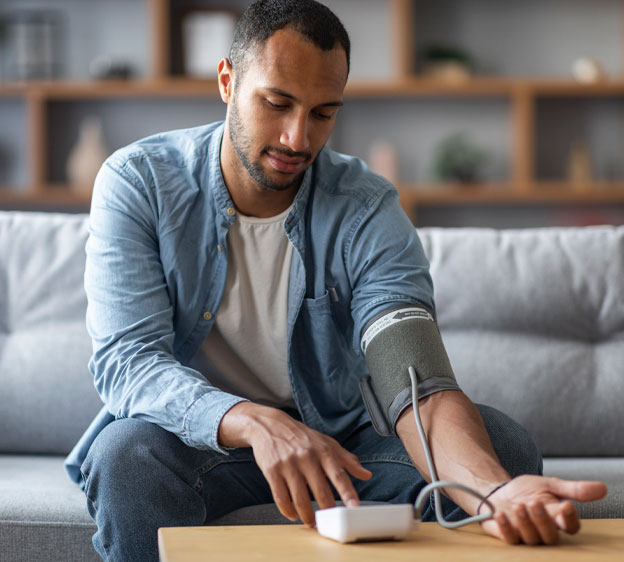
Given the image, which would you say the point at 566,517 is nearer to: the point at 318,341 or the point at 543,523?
the point at 543,523

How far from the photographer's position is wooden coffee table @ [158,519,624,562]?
0.84 meters

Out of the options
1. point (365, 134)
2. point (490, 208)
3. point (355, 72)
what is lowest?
point (490, 208)

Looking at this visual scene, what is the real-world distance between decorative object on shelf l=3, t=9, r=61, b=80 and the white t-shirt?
105 inches

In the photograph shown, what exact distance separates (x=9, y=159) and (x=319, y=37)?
2.87 meters

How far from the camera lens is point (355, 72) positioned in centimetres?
385

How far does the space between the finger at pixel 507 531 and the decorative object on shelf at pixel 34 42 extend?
3.35m

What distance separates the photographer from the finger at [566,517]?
885 millimetres

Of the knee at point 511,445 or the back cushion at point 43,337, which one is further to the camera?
the back cushion at point 43,337

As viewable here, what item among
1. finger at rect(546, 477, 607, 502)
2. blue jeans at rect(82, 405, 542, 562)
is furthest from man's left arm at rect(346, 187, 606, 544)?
blue jeans at rect(82, 405, 542, 562)

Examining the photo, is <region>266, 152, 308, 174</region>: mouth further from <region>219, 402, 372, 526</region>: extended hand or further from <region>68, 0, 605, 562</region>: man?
<region>219, 402, 372, 526</region>: extended hand

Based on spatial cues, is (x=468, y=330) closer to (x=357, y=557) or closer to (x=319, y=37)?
(x=319, y=37)

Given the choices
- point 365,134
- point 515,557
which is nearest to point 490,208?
point 365,134

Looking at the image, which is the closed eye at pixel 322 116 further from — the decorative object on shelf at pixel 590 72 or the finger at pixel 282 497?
the decorative object on shelf at pixel 590 72

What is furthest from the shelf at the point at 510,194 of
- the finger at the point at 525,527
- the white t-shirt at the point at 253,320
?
the finger at the point at 525,527
